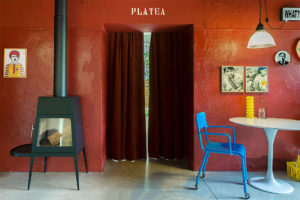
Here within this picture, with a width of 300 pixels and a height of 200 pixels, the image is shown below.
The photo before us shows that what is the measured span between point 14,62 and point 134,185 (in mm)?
2436

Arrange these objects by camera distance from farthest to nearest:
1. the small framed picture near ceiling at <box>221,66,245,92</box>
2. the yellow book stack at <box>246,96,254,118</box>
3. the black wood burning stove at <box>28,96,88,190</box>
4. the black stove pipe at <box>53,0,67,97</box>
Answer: the small framed picture near ceiling at <box>221,66,245,92</box>
the yellow book stack at <box>246,96,254,118</box>
the black stove pipe at <box>53,0,67,97</box>
the black wood burning stove at <box>28,96,88,190</box>

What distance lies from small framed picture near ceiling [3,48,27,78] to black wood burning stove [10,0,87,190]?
675 millimetres

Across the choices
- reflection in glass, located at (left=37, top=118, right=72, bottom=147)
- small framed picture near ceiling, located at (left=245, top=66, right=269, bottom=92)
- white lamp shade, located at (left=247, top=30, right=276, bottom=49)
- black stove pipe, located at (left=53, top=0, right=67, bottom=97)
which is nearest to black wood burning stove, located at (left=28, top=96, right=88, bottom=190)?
reflection in glass, located at (left=37, top=118, right=72, bottom=147)

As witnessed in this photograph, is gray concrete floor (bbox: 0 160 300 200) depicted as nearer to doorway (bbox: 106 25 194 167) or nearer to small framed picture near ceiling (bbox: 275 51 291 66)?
doorway (bbox: 106 25 194 167)

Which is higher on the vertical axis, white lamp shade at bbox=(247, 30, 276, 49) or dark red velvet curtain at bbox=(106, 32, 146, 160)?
white lamp shade at bbox=(247, 30, 276, 49)

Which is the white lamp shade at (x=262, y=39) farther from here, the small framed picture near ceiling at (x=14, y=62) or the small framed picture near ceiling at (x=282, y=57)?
the small framed picture near ceiling at (x=14, y=62)

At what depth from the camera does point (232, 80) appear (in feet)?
10.9

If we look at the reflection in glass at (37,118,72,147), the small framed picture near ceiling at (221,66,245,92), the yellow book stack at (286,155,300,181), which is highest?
the small framed picture near ceiling at (221,66,245,92)

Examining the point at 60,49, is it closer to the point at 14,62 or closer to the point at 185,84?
the point at 14,62

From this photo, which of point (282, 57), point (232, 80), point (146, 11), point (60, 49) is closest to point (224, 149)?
point (232, 80)

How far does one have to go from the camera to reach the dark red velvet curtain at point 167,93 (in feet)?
12.8

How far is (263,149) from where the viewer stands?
3355 millimetres

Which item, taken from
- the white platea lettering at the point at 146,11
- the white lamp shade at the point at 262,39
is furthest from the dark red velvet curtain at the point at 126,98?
the white lamp shade at the point at 262,39

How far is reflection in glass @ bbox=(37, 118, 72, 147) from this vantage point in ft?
9.18
